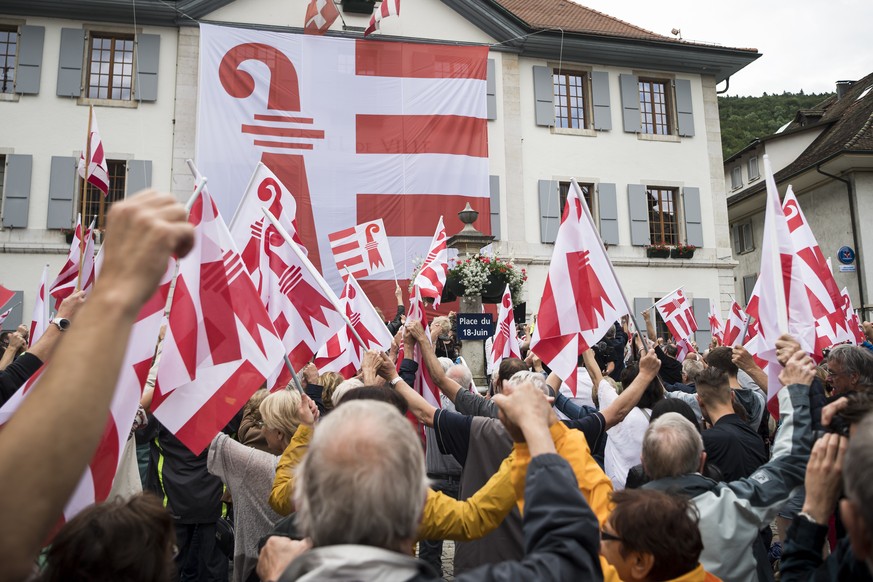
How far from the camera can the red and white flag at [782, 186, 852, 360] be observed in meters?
5.74

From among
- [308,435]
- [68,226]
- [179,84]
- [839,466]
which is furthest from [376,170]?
[839,466]

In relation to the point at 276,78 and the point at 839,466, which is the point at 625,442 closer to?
the point at 839,466

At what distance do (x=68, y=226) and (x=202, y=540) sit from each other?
14909 millimetres

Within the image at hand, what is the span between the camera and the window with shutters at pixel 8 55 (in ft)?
57.6

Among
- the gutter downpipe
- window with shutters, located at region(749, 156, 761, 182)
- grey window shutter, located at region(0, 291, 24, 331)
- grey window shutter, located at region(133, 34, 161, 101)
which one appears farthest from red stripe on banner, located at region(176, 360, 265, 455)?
window with shutters, located at region(749, 156, 761, 182)

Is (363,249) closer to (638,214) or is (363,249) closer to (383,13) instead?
(383,13)

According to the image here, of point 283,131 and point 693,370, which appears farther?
point 283,131

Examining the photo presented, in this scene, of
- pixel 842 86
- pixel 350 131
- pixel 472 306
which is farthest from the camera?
pixel 842 86

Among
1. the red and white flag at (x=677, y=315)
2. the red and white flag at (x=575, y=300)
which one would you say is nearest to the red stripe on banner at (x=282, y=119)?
the red and white flag at (x=677, y=315)

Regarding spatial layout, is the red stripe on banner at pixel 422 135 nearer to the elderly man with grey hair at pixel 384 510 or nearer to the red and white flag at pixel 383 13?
the red and white flag at pixel 383 13

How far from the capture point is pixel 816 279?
572 centimetres

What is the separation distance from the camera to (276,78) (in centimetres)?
1742

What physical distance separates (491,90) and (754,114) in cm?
3283

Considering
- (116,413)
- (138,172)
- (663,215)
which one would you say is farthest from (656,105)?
(116,413)
